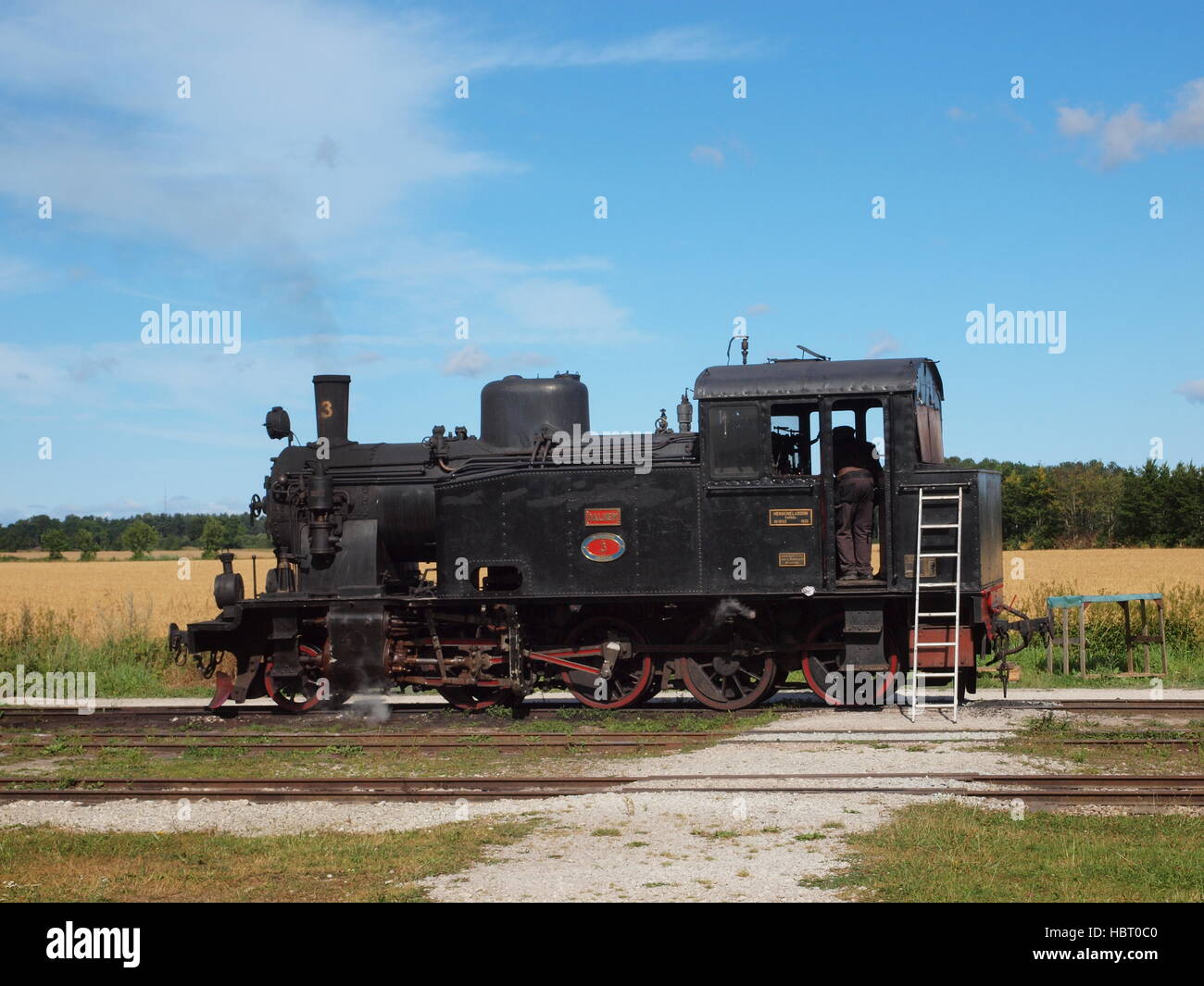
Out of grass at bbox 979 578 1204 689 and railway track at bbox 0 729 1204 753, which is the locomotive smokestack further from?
grass at bbox 979 578 1204 689

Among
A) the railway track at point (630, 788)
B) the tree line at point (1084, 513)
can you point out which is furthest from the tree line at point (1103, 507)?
the railway track at point (630, 788)

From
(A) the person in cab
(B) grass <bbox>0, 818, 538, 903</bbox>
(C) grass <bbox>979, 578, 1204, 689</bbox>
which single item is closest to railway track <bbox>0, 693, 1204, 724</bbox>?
(A) the person in cab

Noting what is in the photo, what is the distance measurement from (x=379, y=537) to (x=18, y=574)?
5720 cm

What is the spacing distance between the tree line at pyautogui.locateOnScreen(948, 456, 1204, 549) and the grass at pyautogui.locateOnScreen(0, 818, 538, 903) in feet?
228

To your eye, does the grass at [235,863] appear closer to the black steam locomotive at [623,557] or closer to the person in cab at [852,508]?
the black steam locomotive at [623,557]

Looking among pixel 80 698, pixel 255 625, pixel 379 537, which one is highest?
pixel 379 537

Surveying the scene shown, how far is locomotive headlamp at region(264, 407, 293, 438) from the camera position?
51.5 feet

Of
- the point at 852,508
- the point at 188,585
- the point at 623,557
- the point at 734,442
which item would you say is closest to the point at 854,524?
the point at 852,508

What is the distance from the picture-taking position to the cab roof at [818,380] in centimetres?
1318

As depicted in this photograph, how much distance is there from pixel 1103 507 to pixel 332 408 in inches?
2895

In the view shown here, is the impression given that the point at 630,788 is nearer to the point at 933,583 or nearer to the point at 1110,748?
the point at 933,583

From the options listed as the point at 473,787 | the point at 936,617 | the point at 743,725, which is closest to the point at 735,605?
the point at 743,725

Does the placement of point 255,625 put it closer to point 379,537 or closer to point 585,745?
point 379,537
